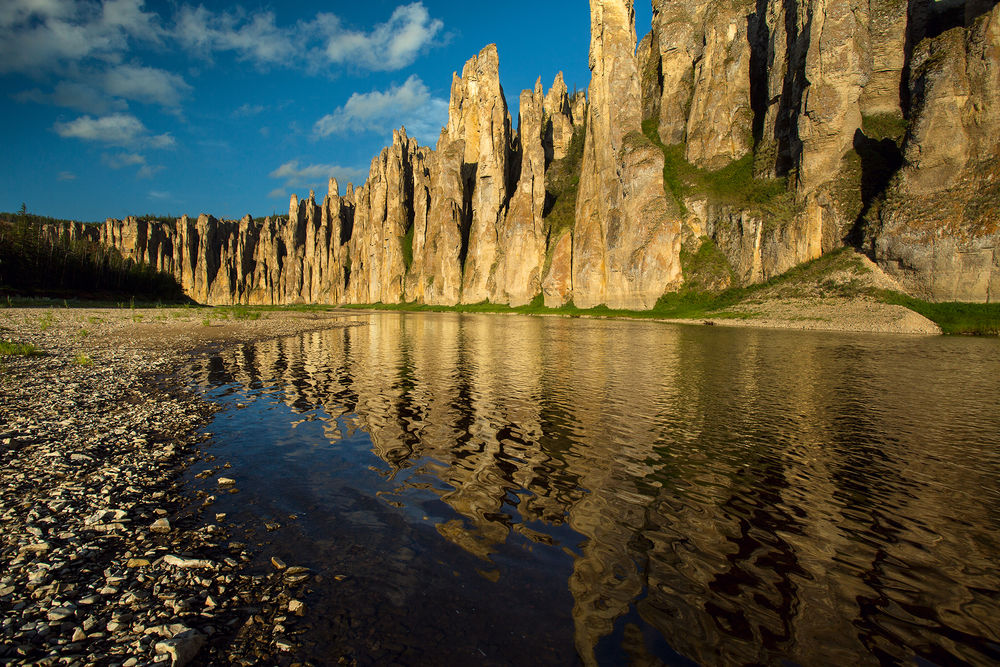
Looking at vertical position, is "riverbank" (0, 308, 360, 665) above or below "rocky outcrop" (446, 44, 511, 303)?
below

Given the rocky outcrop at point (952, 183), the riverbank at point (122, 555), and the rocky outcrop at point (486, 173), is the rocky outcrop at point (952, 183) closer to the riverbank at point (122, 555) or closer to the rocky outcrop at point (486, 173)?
the riverbank at point (122, 555)

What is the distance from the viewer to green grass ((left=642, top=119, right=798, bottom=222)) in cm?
6950

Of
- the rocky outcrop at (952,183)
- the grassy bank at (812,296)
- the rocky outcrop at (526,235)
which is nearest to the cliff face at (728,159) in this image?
the rocky outcrop at (952,183)

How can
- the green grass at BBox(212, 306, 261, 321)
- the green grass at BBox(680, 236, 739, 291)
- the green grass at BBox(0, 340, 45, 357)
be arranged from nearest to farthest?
the green grass at BBox(0, 340, 45, 357) < the green grass at BBox(212, 306, 261, 321) < the green grass at BBox(680, 236, 739, 291)

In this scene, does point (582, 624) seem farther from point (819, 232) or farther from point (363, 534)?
point (819, 232)

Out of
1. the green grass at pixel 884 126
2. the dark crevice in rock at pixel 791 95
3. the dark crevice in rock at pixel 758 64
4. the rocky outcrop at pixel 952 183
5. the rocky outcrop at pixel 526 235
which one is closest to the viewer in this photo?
the rocky outcrop at pixel 952 183

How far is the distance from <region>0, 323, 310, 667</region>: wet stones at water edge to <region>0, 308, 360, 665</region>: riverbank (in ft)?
0.05

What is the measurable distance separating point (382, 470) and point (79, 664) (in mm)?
6172

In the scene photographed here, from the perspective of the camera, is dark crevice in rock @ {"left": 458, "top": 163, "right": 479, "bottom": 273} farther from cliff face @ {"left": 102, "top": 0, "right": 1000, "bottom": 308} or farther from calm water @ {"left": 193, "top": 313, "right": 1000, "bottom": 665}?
calm water @ {"left": 193, "top": 313, "right": 1000, "bottom": 665}

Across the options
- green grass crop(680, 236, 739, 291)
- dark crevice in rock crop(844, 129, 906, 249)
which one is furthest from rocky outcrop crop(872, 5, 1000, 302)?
green grass crop(680, 236, 739, 291)

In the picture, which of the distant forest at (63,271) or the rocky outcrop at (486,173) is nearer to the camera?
the distant forest at (63,271)

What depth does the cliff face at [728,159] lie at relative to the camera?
50.3 m

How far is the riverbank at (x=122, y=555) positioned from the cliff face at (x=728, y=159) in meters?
65.9

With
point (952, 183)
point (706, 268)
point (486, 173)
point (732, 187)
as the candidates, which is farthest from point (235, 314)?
point (952, 183)
